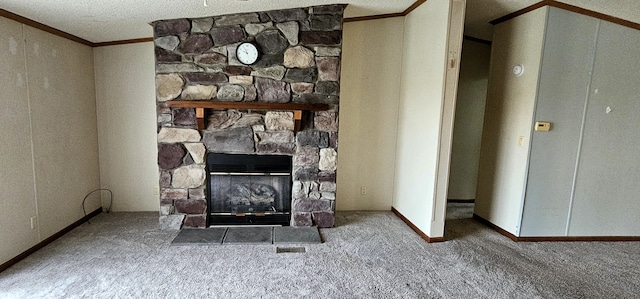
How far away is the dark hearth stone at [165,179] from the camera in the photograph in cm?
319

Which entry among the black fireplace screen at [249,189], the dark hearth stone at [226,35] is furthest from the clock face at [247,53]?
the black fireplace screen at [249,189]

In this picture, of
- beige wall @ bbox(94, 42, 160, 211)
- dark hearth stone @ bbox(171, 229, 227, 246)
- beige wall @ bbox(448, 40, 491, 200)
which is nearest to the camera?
dark hearth stone @ bbox(171, 229, 227, 246)

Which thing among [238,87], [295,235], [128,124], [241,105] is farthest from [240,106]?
[128,124]

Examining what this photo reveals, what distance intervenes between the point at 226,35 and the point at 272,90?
2.36 feet

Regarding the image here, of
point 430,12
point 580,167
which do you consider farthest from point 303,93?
point 580,167

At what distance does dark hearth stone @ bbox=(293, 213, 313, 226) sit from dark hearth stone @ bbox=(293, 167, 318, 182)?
0.40 metres

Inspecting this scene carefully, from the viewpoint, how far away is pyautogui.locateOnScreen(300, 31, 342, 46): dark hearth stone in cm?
313

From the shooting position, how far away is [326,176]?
334cm

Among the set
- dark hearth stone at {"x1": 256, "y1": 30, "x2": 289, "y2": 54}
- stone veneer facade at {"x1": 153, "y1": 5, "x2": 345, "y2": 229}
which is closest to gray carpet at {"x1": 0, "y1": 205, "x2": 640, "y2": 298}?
stone veneer facade at {"x1": 153, "y1": 5, "x2": 345, "y2": 229}

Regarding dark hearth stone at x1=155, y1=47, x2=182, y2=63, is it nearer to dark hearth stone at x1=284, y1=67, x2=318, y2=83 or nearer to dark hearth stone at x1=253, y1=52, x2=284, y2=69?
dark hearth stone at x1=253, y1=52, x2=284, y2=69

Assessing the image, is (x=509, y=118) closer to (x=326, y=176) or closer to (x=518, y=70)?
(x=518, y=70)

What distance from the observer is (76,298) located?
202cm

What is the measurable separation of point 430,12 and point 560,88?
4.84ft

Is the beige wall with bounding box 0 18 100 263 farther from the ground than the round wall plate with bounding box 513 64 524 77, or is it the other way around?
the round wall plate with bounding box 513 64 524 77
